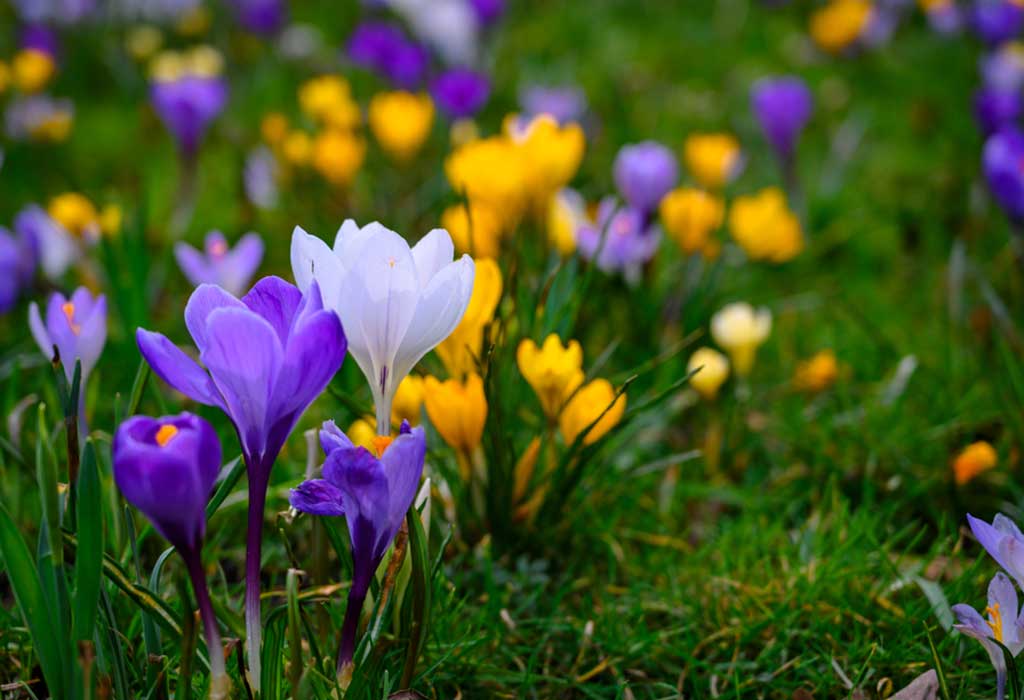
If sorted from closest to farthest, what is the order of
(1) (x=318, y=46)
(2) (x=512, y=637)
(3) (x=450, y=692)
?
1. (3) (x=450, y=692)
2. (2) (x=512, y=637)
3. (1) (x=318, y=46)

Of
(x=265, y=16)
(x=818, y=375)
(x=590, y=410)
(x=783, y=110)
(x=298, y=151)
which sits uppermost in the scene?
(x=265, y=16)

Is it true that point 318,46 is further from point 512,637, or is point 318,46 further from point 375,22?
point 512,637

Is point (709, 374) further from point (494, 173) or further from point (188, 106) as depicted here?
point (188, 106)

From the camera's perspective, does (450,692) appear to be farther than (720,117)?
No

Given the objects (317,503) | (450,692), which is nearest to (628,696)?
(450,692)

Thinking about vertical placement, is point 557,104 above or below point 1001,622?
above

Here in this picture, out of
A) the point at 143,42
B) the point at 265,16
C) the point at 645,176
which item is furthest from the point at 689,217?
the point at 143,42

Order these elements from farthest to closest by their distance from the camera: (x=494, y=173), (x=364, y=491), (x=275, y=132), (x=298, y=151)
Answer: (x=275, y=132) < (x=298, y=151) < (x=494, y=173) < (x=364, y=491)

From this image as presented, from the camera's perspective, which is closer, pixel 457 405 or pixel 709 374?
pixel 457 405

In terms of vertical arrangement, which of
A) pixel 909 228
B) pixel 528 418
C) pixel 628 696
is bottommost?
pixel 909 228
